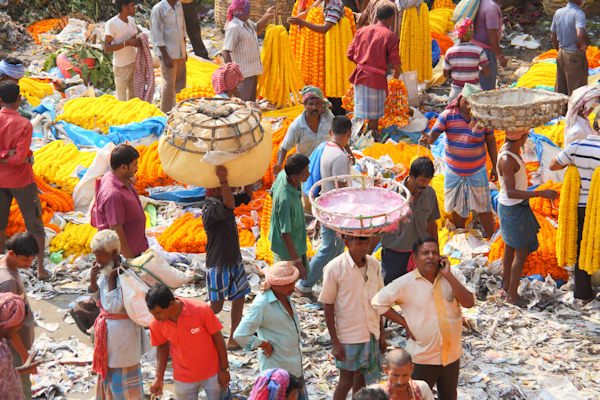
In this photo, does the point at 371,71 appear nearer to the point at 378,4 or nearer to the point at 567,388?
the point at 378,4

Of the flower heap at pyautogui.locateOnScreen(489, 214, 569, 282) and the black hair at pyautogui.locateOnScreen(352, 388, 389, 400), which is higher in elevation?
the black hair at pyautogui.locateOnScreen(352, 388, 389, 400)

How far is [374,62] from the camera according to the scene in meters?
9.16

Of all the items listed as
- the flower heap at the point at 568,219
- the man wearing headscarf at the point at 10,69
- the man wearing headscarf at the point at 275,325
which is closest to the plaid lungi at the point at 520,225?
the flower heap at the point at 568,219

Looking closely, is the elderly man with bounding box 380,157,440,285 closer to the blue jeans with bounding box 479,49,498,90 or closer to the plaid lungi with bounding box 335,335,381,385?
the plaid lungi with bounding box 335,335,381,385

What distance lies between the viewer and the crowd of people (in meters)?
4.63

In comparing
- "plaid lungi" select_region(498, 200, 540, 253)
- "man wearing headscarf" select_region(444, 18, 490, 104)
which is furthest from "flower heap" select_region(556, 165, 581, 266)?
"man wearing headscarf" select_region(444, 18, 490, 104)

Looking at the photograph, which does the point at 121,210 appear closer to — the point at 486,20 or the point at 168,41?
the point at 168,41

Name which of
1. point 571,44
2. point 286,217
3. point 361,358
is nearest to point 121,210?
point 286,217

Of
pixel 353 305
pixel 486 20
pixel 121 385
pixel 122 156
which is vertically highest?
pixel 486 20

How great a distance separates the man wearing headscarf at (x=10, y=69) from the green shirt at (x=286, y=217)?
11.1ft

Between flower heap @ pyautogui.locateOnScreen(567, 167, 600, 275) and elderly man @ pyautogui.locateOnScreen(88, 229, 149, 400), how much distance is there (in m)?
Answer: 3.55

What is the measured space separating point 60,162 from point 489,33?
5.30 m

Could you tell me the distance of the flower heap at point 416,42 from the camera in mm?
10633

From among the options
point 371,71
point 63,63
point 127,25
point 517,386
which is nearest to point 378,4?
point 371,71
